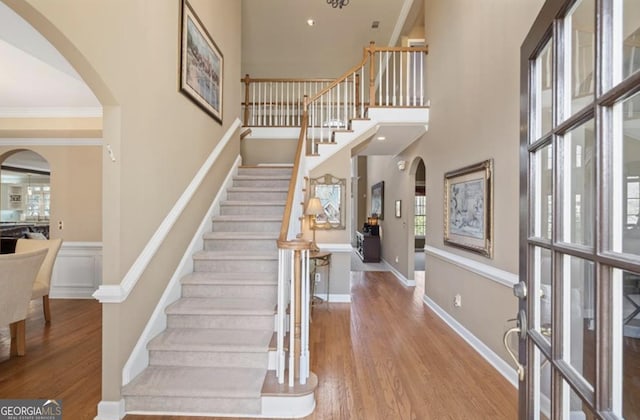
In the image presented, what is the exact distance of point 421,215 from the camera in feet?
37.8

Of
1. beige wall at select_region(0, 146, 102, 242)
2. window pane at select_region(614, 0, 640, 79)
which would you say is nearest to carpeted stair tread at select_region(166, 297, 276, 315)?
window pane at select_region(614, 0, 640, 79)

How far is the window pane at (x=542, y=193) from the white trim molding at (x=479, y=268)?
1.63 meters

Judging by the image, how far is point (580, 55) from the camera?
0.80 m

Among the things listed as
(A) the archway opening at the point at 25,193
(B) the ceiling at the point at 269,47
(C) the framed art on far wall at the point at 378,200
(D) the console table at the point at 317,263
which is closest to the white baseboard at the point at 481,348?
(D) the console table at the point at 317,263

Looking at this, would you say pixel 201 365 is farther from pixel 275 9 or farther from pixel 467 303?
pixel 275 9

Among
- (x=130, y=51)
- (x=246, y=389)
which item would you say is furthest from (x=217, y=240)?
(x=130, y=51)

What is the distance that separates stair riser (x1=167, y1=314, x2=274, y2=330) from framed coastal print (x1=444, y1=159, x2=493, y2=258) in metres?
2.13

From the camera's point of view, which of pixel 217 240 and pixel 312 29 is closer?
pixel 217 240

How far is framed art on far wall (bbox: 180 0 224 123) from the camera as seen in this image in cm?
283

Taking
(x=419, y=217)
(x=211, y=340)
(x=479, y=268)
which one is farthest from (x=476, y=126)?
(x=419, y=217)

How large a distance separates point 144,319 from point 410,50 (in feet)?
15.7

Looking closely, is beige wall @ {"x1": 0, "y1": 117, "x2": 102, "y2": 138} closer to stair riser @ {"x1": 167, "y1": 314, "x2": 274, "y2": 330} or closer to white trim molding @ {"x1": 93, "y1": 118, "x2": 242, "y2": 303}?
white trim molding @ {"x1": 93, "y1": 118, "x2": 242, "y2": 303}

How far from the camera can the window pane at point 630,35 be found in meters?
0.62

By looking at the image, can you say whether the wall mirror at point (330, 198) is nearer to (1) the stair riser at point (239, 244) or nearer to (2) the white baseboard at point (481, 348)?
(1) the stair riser at point (239, 244)
